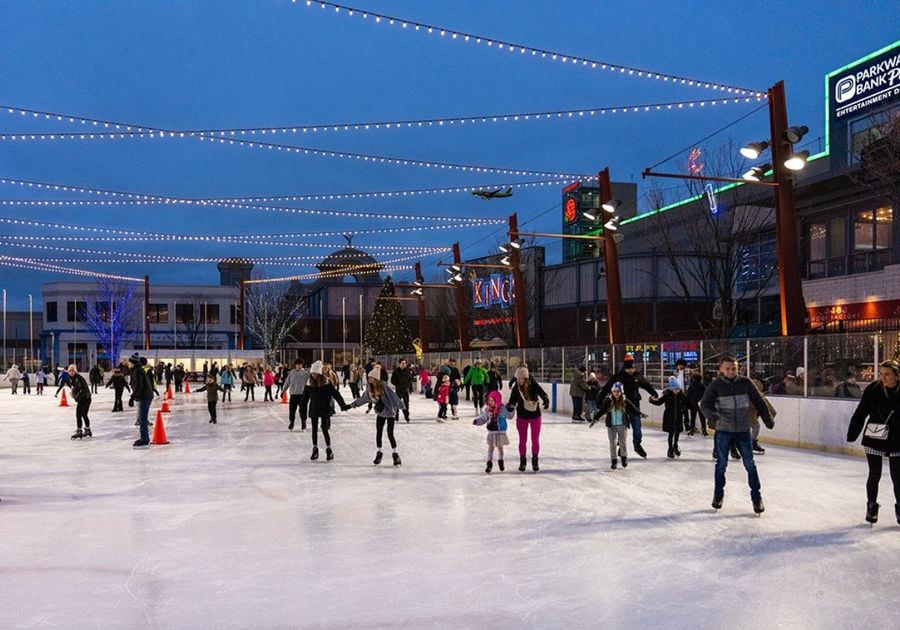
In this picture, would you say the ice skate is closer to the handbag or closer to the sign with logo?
the handbag

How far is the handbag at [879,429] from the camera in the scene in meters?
7.67

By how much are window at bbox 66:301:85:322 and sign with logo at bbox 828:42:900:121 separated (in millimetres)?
70780

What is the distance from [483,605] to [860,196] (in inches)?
1054

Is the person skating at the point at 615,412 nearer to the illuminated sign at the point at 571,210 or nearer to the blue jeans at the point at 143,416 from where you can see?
the blue jeans at the point at 143,416

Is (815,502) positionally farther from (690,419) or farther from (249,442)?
(249,442)

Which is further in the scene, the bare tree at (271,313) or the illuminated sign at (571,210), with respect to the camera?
the illuminated sign at (571,210)

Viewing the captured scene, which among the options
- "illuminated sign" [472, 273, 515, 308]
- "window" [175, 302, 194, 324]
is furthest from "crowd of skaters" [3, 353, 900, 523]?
"window" [175, 302, 194, 324]

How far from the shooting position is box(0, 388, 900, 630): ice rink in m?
5.21

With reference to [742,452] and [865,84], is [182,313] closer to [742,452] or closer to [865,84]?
[865,84]

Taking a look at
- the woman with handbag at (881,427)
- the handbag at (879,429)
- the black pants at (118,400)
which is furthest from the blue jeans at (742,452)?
the black pants at (118,400)

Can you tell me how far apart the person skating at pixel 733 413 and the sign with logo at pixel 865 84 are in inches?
877

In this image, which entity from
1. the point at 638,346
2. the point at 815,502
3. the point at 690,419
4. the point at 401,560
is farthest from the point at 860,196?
the point at 401,560

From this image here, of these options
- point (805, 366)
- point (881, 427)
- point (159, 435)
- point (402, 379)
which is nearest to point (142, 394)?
point (159, 435)

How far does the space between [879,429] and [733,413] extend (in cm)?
133
